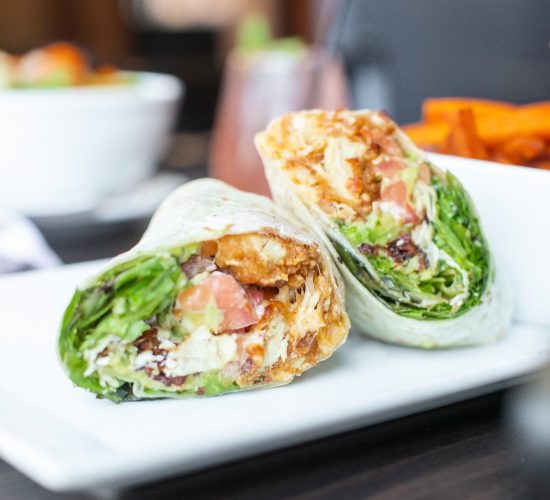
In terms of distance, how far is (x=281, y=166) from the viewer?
1.37m

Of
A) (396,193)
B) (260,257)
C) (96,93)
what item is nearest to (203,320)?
(260,257)

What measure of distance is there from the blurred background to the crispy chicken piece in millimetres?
1040

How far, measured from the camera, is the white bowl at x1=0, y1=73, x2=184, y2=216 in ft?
8.37

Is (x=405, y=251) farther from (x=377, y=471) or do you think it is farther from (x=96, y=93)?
(x=96, y=93)

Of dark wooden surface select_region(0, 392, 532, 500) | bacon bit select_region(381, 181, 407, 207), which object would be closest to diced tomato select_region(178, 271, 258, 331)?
dark wooden surface select_region(0, 392, 532, 500)

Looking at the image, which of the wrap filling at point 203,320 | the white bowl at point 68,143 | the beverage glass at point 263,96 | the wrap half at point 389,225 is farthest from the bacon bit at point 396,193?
the white bowl at point 68,143

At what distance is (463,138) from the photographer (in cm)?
152

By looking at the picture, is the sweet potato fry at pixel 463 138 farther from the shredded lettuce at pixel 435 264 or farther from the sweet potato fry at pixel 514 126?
the shredded lettuce at pixel 435 264

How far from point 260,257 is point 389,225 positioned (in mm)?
282

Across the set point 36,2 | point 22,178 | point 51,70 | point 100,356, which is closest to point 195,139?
point 51,70

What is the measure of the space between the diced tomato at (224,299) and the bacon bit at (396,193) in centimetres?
35

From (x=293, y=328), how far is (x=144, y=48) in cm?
785

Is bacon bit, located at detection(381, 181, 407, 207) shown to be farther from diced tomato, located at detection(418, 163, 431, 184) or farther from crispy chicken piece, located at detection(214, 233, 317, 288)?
crispy chicken piece, located at detection(214, 233, 317, 288)

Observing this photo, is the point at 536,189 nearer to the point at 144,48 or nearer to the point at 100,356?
the point at 100,356
